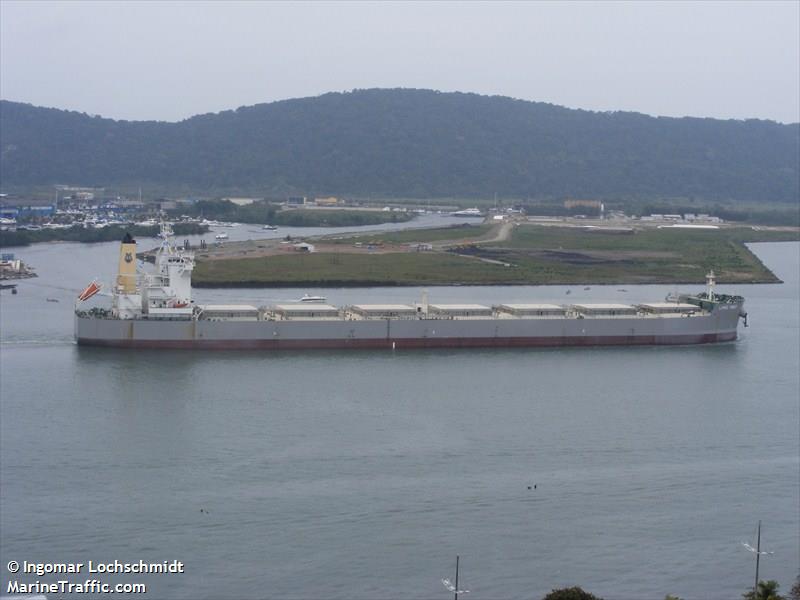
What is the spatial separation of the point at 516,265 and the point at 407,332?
54.2 feet

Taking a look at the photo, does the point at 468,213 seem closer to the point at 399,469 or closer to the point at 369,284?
the point at 369,284

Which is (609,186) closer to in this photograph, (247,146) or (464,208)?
(464,208)

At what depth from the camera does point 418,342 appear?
73.7ft

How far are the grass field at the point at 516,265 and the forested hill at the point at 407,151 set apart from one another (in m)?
47.5

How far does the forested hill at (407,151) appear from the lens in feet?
319

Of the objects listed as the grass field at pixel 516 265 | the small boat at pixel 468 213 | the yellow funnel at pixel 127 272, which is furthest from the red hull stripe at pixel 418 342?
the small boat at pixel 468 213

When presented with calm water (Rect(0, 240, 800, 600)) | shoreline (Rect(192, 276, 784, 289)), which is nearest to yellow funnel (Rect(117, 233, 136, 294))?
calm water (Rect(0, 240, 800, 600))

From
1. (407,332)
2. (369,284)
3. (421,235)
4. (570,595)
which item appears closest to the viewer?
(570,595)

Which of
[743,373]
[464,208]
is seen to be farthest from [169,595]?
[464,208]

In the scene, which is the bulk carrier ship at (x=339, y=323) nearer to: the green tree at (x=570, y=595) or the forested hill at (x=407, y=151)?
the green tree at (x=570, y=595)

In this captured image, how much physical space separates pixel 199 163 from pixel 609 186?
123ft

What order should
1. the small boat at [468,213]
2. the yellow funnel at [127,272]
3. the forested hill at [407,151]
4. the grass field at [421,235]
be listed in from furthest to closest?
the forested hill at [407,151] → the small boat at [468,213] → the grass field at [421,235] → the yellow funnel at [127,272]

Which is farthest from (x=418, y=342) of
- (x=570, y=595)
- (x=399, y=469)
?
(x=570, y=595)

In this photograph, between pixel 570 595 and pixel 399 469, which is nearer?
pixel 570 595
